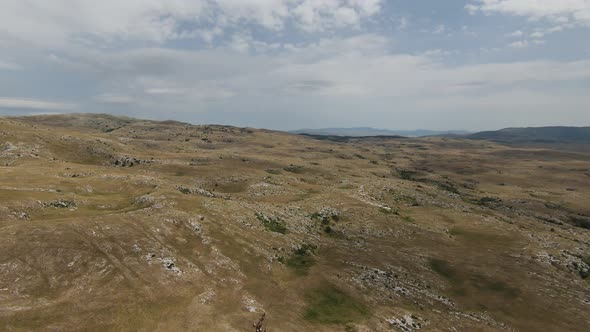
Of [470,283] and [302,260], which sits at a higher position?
[302,260]

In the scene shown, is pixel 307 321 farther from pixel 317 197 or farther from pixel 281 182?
pixel 281 182

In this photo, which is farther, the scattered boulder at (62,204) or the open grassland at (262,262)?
the scattered boulder at (62,204)

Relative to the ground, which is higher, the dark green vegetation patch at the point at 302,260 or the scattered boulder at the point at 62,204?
the scattered boulder at the point at 62,204

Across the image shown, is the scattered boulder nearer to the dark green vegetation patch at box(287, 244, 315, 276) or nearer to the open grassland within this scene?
the open grassland

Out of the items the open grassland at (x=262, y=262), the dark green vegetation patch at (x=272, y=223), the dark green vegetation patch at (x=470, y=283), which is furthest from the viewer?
the dark green vegetation patch at (x=272, y=223)

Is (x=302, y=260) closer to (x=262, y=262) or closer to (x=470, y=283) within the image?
(x=262, y=262)

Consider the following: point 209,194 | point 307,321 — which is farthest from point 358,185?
Result: point 307,321

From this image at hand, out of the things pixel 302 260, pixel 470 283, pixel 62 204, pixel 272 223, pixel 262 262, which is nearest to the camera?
pixel 262 262

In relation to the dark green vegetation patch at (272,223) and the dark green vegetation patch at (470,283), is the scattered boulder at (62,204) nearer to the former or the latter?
the dark green vegetation patch at (272,223)

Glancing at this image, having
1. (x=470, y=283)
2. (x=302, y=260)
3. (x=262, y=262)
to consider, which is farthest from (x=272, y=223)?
(x=470, y=283)

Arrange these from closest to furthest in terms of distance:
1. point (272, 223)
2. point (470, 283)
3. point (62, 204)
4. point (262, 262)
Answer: point (262, 262)
point (62, 204)
point (470, 283)
point (272, 223)

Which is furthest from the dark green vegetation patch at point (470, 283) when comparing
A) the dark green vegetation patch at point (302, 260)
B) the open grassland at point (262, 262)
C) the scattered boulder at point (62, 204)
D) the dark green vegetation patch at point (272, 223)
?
the scattered boulder at point (62, 204)
